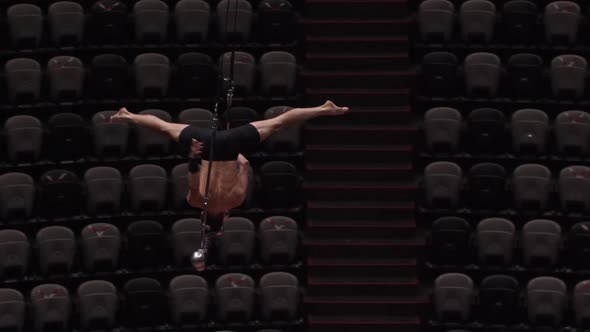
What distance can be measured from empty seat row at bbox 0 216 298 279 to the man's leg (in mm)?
3736

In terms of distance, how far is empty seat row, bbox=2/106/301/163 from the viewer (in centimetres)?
952

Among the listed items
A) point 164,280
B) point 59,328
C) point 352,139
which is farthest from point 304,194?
point 59,328

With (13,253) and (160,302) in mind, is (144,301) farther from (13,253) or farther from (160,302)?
(13,253)

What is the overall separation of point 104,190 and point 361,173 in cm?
200

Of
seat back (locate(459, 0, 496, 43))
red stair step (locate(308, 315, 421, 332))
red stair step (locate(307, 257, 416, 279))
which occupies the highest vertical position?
seat back (locate(459, 0, 496, 43))

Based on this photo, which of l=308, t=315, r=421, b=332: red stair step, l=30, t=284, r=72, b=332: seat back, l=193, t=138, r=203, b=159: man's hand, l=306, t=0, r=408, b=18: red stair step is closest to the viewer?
l=193, t=138, r=203, b=159: man's hand

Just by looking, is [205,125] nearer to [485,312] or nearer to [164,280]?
[164,280]

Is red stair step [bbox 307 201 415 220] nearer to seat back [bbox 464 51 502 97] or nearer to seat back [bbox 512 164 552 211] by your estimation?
seat back [bbox 512 164 552 211]

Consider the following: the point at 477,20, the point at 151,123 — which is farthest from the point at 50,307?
the point at 477,20

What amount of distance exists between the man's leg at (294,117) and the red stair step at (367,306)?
12.8 ft

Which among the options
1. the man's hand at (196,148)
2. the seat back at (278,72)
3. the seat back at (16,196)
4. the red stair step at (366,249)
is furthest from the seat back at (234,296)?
the man's hand at (196,148)

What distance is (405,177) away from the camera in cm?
972

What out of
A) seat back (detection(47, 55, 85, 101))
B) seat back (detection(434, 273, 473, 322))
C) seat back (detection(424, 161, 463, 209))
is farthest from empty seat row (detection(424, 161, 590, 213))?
seat back (detection(47, 55, 85, 101))

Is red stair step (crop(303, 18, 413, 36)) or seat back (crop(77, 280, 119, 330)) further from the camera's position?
red stair step (crop(303, 18, 413, 36))
